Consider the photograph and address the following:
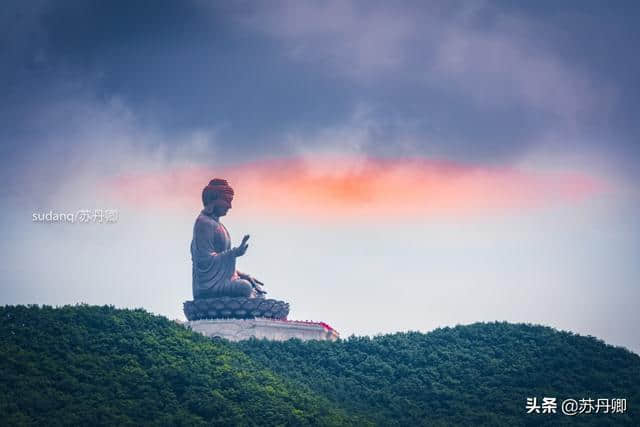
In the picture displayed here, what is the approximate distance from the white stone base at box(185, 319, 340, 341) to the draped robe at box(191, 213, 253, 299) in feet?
3.80

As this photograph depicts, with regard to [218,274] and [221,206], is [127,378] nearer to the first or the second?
[218,274]

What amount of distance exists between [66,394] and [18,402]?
1.61m

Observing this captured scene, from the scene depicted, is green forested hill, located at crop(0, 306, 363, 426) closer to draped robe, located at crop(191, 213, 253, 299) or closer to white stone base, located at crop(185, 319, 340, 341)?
white stone base, located at crop(185, 319, 340, 341)

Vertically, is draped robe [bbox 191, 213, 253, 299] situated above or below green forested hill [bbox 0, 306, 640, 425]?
above

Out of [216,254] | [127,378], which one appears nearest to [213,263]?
[216,254]

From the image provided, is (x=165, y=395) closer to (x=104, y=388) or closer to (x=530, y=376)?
(x=104, y=388)

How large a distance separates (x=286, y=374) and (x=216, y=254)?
7263mm

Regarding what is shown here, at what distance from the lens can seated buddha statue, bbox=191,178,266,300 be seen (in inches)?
1703

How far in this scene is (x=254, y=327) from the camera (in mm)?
42562

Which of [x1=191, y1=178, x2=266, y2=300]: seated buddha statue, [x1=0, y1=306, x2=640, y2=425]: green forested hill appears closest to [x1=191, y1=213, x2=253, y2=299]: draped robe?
[x1=191, y1=178, x2=266, y2=300]: seated buddha statue

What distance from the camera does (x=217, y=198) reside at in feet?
147

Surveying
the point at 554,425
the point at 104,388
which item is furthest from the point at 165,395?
the point at 554,425

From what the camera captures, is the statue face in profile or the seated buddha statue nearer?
the seated buddha statue

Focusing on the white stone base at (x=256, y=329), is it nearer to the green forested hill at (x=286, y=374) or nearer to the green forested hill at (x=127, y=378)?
the green forested hill at (x=286, y=374)
